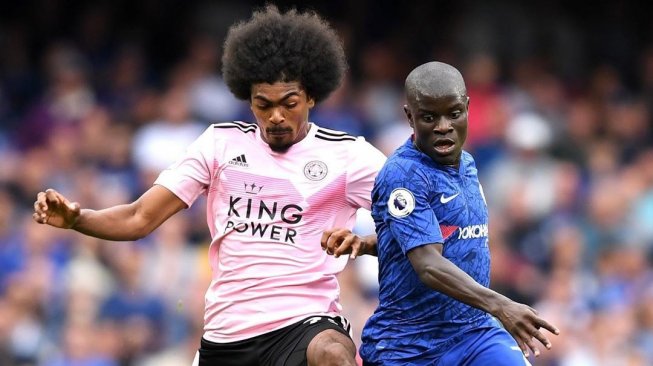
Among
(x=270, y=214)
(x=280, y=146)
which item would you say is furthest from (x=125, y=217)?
(x=280, y=146)

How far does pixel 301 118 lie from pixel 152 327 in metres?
4.85

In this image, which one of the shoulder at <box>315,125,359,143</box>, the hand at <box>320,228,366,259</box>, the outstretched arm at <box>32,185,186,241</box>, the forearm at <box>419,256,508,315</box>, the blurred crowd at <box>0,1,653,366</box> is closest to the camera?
the forearm at <box>419,256,508,315</box>

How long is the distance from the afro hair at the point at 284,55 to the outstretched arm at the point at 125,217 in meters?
0.76

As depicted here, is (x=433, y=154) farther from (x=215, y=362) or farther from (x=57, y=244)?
(x=57, y=244)

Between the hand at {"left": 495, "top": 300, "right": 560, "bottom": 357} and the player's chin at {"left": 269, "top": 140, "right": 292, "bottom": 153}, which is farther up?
the player's chin at {"left": 269, "top": 140, "right": 292, "bottom": 153}

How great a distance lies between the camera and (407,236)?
21.1ft

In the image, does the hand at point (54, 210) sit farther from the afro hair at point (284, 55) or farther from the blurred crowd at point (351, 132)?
the blurred crowd at point (351, 132)

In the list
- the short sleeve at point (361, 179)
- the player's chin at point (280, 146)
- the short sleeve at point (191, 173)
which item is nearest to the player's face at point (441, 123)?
the short sleeve at point (361, 179)

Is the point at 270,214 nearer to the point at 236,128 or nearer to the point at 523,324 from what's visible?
the point at 236,128

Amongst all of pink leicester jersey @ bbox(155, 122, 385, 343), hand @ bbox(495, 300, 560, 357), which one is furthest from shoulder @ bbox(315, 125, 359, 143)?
hand @ bbox(495, 300, 560, 357)

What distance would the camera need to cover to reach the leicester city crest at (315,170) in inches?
294

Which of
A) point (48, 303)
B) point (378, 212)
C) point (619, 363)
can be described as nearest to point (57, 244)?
point (48, 303)

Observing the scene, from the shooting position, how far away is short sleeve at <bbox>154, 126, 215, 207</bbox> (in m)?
7.50

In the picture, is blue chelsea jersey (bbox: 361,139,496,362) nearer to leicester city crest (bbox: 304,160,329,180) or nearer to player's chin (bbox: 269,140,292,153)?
leicester city crest (bbox: 304,160,329,180)
